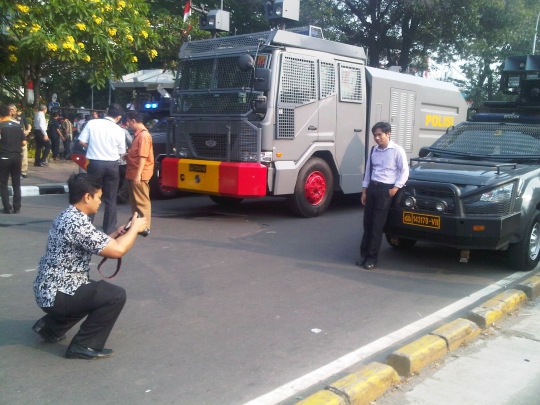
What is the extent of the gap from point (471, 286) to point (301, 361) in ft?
9.69

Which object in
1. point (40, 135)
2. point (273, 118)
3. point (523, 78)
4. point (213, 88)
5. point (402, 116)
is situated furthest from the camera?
point (40, 135)

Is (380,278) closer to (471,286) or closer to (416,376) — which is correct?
(471,286)

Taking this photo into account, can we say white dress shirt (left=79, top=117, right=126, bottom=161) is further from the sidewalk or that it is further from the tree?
the tree

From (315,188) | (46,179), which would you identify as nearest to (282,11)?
(315,188)

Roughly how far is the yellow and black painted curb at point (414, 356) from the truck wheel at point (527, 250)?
1.13 meters

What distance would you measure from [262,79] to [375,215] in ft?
11.0

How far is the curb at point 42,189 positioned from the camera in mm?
12484

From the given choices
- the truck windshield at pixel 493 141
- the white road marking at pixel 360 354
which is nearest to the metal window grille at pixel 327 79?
the truck windshield at pixel 493 141

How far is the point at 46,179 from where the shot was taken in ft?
46.2

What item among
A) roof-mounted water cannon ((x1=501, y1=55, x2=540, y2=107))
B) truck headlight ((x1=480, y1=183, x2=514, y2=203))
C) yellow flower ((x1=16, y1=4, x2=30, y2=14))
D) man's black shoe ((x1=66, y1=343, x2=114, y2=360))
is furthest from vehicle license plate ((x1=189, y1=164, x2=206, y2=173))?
roof-mounted water cannon ((x1=501, y1=55, x2=540, y2=107))

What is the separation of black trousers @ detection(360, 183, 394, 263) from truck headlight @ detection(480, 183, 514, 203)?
1057 mm

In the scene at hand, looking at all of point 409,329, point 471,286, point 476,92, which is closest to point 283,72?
point 471,286

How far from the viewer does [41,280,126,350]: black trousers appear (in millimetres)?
4148

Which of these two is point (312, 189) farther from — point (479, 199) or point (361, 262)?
point (479, 199)
